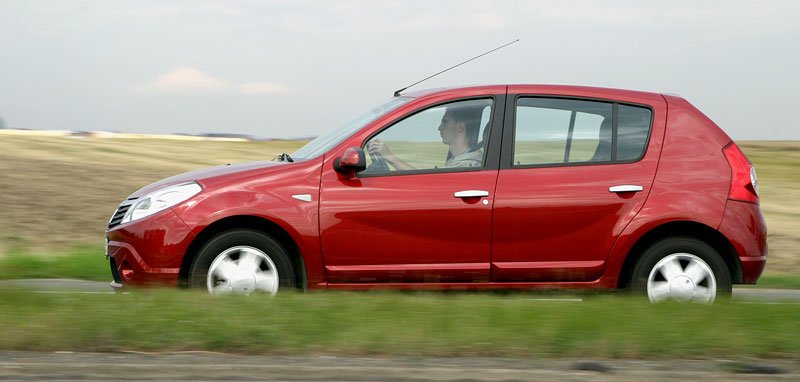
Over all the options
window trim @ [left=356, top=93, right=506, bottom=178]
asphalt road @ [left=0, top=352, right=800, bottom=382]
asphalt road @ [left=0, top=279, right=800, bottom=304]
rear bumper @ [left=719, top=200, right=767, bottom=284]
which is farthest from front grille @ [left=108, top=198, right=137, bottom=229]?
rear bumper @ [left=719, top=200, right=767, bottom=284]

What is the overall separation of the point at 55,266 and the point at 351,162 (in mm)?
4033

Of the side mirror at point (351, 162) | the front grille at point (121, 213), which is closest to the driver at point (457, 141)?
the side mirror at point (351, 162)

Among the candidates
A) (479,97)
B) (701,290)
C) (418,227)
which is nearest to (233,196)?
(418,227)

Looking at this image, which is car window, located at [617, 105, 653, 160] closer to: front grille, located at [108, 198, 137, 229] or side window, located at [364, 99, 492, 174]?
side window, located at [364, 99, 492, 174]

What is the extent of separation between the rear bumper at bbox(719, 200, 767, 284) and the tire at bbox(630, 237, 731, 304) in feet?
0.49

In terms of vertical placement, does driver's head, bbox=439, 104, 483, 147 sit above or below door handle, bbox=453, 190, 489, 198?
above

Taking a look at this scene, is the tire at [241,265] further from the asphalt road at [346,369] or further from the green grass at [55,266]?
the green grass at [55,266]

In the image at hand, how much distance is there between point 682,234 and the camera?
7.82 metres

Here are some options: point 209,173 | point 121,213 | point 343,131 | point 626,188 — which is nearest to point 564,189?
point 626,188

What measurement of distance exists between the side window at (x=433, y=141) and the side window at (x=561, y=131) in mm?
257

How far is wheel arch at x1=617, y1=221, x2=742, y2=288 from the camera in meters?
7.77

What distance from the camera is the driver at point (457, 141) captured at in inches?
305

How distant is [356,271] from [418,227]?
0.50m

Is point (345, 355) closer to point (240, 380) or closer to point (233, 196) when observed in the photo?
point (240, 380)
